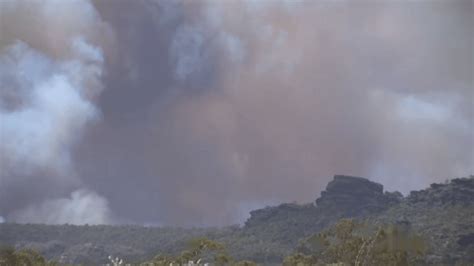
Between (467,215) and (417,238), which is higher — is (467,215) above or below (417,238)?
above

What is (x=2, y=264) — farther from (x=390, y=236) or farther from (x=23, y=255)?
(x=390, y=236)

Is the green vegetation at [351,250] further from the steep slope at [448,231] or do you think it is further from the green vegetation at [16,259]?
the steep slope at [448,231]

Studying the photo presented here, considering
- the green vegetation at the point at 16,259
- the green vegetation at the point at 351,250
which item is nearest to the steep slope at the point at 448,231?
the green vegetation at the point at 351,250

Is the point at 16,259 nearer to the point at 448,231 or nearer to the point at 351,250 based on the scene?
the point at 351,250

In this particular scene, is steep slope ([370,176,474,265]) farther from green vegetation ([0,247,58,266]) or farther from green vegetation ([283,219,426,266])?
green vegetation ([0,247,58,266])

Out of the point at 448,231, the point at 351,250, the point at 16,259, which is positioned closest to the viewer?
the point at 16,259

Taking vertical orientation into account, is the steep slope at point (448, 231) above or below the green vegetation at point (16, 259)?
above

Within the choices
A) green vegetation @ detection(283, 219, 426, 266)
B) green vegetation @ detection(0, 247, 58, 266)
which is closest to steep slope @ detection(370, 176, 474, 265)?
green vegetation @ detection(283, 219, 426, 266)

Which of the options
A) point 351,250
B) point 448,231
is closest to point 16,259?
point 351,250

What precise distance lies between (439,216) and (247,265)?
13094 centimetres

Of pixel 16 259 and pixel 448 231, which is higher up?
pixel 448 231

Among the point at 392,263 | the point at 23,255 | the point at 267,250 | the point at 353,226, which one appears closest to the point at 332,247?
the point at 353,226

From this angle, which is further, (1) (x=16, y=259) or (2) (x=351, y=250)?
(2) (x=351, y=250)

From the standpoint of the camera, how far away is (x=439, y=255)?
13862cm
